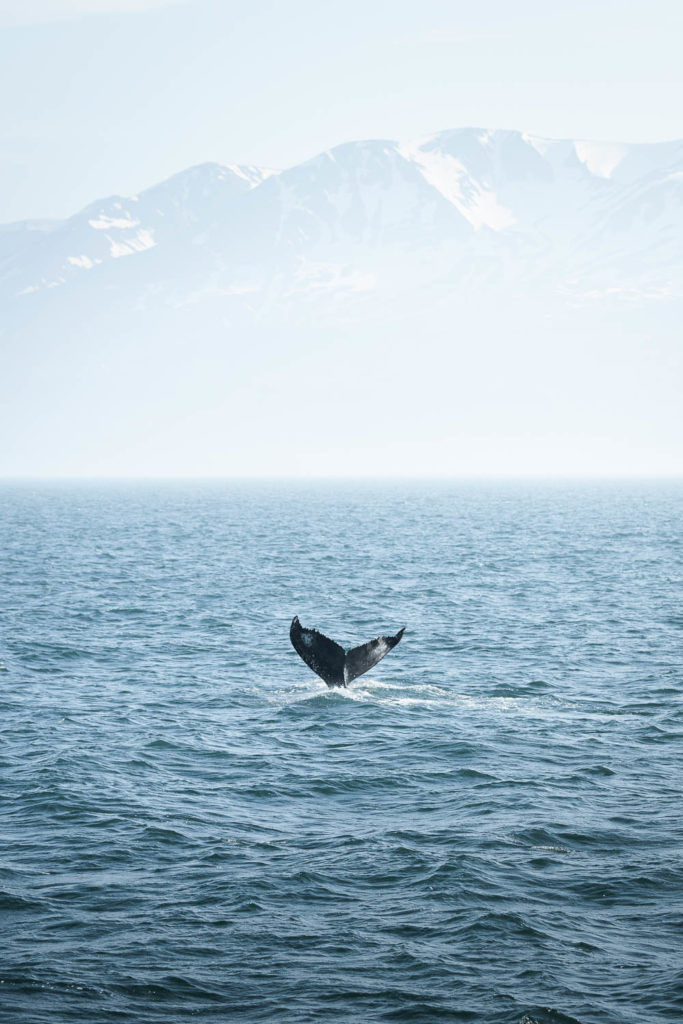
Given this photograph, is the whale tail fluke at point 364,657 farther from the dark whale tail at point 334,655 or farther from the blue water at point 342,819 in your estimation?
the blue water at point 342,819

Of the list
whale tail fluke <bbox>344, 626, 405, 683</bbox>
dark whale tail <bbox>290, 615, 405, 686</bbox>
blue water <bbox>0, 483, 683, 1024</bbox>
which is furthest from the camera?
dark whale tail <bbox>290, 615, 405, 686</bbox>

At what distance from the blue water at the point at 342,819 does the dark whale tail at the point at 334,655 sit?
0.72 meters

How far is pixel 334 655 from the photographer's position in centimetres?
3073

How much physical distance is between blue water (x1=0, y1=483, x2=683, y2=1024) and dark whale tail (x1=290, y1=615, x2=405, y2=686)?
72cm

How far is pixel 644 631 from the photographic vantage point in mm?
42531

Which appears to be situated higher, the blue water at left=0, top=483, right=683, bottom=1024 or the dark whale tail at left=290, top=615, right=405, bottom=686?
the dark whale tail at left=290, top=615, right=405, bottom=686

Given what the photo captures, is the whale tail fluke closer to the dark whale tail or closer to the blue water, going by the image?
the dark whale tail

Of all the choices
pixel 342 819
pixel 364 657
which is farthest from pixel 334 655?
pixel 342 819

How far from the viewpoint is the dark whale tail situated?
2869 cm

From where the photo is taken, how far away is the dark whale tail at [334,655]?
28.7 m

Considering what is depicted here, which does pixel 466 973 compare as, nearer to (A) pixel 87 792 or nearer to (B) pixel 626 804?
(B) pixel 626 804

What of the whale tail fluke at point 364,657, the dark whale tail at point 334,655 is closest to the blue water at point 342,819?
the dark whale tail at point 334,655

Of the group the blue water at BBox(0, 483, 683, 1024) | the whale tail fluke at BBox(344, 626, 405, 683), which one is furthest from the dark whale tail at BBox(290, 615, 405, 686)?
the blue water at BBox(0, 483, 683, 1024)

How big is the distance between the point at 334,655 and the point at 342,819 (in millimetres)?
10372
